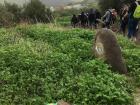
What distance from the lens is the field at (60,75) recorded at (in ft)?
27.0

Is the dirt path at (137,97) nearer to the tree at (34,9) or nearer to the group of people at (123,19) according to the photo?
the group of people at (123,19)

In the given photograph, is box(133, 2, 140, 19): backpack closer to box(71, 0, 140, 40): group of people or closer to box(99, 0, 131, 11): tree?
box(71, 0, 140, 40): group of people

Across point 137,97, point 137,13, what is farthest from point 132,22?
point 137,97

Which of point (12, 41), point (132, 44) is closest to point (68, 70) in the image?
point (12, 41)

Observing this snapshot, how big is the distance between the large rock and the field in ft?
0.69

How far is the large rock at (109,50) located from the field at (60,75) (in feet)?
0.69

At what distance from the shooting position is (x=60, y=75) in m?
9.38

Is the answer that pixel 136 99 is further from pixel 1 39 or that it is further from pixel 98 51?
pixel 1 39

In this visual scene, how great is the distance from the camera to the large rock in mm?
10031

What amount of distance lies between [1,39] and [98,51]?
3.15 metres

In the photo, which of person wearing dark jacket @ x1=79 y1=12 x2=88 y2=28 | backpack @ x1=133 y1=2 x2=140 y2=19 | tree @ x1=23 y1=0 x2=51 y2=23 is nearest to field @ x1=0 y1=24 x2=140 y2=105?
backpack @ x1=133 y1=2 x2=140 y2=19

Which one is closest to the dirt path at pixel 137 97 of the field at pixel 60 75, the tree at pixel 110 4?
the field at pixel 60 75

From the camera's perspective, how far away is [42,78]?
29.8ft

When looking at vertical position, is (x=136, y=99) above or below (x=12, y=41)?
below
